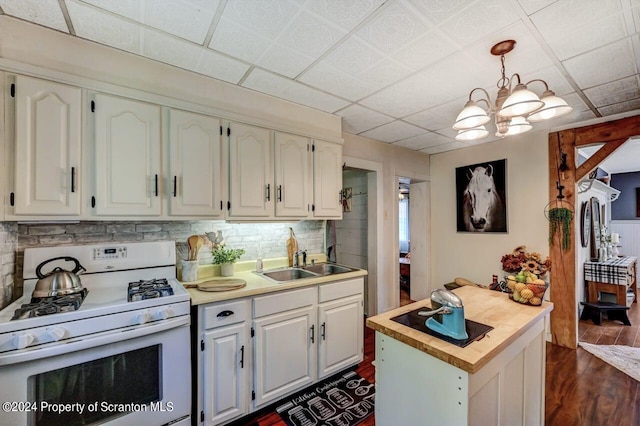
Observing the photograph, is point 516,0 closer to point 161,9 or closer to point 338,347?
point 161,9

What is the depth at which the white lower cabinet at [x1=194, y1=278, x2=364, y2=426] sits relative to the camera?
5.87ft

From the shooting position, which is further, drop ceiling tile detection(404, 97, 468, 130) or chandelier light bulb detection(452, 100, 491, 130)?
drop ceiling tile detection(404, 97, 468, 130)

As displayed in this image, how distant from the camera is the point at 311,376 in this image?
7.48ft

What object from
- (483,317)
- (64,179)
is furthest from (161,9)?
(483,317)

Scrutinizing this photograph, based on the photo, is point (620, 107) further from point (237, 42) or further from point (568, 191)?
point (237, 42)

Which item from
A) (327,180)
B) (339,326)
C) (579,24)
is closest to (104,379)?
(339,326)

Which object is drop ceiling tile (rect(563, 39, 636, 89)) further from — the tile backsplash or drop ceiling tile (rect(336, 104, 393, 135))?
the tile backsplash

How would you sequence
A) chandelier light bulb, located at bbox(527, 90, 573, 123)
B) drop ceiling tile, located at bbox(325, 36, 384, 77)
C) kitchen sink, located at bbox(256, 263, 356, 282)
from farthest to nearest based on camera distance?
kitchen sink, located at bbox(256, 263, 356, 282) < drop ceiling tile, located at bbox(325, 36, 384, 77) < chandelier light bulb, located at bbox(527, 90, 573, 123)

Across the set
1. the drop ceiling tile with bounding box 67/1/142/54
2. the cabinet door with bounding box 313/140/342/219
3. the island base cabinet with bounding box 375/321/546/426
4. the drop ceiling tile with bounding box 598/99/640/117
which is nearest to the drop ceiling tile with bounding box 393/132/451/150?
the cabinet door with bounding box 313/140/342/219

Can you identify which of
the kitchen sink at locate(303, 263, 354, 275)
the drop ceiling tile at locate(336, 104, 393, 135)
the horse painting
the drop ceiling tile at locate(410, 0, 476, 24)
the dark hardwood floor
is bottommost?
the dark hardwood floor

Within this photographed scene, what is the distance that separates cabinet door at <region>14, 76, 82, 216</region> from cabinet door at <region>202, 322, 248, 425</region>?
121 centimetres

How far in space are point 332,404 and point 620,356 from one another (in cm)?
312

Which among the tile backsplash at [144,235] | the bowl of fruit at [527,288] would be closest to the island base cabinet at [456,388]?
the bowl of fruit at [527,288]

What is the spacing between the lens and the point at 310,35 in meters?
1.59
